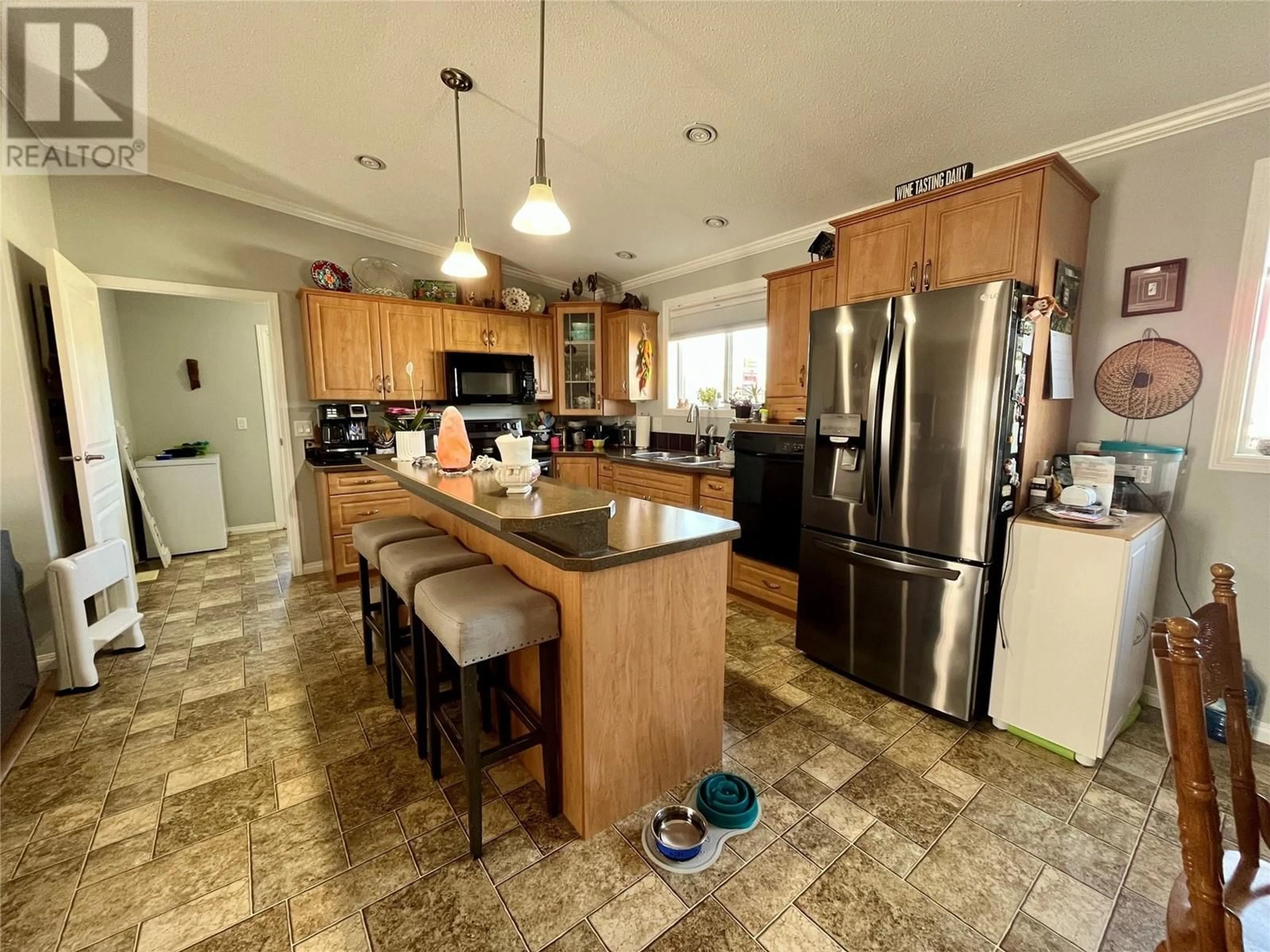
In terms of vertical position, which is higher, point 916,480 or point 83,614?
point 916,480

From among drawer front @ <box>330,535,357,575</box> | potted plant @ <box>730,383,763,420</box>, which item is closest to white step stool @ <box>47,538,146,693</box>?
drawer front @ <box>330,535,357,575</box>

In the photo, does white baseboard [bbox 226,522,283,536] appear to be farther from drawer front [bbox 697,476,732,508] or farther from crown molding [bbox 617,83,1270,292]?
crown molding [bbox 617,83,1270,292]

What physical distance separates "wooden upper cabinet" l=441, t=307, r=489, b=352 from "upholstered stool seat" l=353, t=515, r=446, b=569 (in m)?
2.16

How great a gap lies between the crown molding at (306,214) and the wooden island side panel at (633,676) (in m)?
3.63

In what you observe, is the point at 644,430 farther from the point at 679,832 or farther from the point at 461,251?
the point at 679,832

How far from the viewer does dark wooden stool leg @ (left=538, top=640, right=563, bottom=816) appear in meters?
1.64

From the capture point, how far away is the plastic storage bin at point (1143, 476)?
216 centimetres

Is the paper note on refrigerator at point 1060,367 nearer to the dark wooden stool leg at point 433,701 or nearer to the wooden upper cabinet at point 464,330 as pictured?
the dark wooden stool leg at point 433,701

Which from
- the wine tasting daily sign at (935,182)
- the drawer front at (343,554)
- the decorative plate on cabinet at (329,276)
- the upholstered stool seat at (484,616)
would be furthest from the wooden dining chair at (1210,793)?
the decorative plate on cabinet at (329,276)

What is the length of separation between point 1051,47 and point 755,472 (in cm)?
217

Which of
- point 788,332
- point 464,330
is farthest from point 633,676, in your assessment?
point 464,330

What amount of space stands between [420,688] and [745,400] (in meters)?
3.03

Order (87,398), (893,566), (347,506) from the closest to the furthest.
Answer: (893,566) < (87,398) < (347,506)

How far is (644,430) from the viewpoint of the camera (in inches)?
195
